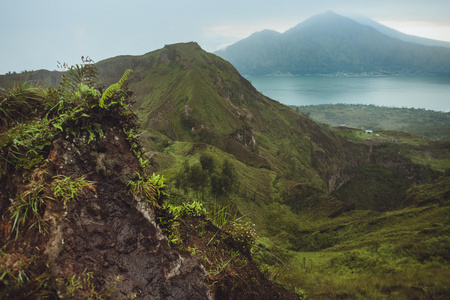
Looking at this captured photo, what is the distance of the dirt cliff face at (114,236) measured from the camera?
3066mm

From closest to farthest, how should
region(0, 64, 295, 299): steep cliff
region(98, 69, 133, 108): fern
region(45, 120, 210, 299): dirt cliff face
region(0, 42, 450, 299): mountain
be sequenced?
region(0, 64, 295, 299): steep cliff
region(45, 120, 210, 299): dirt cliff face
region(0, 42, 450, 299): mountain
region(98, 69, 133, 108): fern

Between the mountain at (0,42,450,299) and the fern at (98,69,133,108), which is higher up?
the fern at (98,69,133,108)

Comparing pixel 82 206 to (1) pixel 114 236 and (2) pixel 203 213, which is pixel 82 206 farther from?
(2) pixel 203 213

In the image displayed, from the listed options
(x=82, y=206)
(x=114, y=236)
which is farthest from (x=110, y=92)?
(x=114, y=236)

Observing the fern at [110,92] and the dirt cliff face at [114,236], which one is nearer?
the dirt cliff face at [114,236]

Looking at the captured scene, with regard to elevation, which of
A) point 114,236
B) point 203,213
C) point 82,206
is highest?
point 82,206

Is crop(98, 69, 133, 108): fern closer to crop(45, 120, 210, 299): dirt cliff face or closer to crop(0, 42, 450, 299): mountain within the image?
crop(0, 42, 450, 299): mountain

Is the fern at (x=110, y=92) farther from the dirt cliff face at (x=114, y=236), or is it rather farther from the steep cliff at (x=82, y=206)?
A: the dirt cliff face at (x=114, y=236)

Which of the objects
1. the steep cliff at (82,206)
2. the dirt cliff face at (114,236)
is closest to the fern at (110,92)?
the steep cliff at (82,206)

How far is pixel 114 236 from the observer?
3.56 meters

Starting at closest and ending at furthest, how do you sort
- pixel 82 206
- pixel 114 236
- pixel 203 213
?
1. pixel 82 206
2. pixel 114 236
3. pixel 203 213

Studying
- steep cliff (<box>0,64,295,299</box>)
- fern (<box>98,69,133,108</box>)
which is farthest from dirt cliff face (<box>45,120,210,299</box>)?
fern (<box>98,69,133,108</box>)

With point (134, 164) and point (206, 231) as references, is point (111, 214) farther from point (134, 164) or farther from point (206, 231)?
point (206, 231)

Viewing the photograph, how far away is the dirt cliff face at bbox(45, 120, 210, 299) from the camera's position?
10.1 ft
